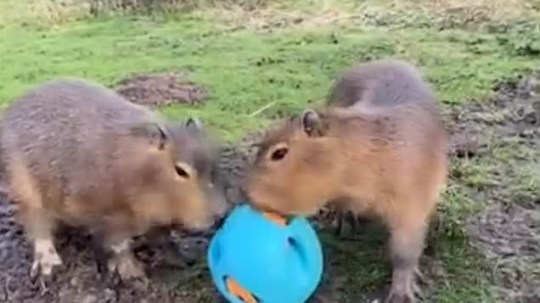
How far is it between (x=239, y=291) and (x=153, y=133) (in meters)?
0.60

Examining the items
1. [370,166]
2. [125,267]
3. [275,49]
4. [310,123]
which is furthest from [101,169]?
[275,49]

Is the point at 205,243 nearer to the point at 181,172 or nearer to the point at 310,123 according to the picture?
the point at 181,172

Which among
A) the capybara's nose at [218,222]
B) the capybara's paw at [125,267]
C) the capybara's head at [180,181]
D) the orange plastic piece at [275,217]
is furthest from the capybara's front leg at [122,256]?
the orange plastic piece at [275,217]

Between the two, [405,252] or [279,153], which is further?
[405,252]

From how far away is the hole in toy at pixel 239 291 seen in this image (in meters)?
3.63

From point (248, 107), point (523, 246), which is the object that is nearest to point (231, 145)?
point (248, 107)

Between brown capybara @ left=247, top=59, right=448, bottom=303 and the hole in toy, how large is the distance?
0.87ft

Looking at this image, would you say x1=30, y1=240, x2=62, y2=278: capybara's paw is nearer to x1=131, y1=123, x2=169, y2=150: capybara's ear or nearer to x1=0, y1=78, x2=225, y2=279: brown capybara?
x1=0, y1=78, x2=225, y2=279: brown capybara

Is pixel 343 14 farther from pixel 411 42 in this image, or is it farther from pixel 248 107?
pixel 248 107

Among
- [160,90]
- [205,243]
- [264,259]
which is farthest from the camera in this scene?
[160,90]

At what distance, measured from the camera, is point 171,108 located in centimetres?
571

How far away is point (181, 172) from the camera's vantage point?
374 centimetres

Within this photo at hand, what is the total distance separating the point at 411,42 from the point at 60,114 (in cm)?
346

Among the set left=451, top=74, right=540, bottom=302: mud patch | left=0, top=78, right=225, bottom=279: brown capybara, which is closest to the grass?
left=451, top=74, right=540, bottom=302: mud patch
